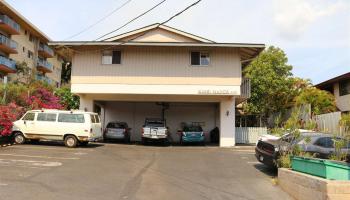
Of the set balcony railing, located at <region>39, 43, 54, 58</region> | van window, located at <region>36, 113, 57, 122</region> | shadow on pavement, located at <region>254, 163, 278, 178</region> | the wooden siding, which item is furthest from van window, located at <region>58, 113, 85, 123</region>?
balcony railing, located at <region>39, 43, 54, 58</region>

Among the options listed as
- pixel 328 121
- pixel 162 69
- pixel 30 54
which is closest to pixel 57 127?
pixel 162 69

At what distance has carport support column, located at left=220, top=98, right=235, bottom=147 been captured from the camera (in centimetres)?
2569

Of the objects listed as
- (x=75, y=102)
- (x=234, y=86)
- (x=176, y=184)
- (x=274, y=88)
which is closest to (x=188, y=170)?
(x=176, y=184)

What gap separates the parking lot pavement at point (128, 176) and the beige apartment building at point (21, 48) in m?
26.3

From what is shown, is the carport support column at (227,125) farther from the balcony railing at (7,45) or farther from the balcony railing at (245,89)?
the balcony railing at (7,45)

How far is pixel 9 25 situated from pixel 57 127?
87.3ft

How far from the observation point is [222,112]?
26.0 m

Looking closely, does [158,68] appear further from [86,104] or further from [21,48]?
[21,48]

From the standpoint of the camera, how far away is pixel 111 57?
25438mm

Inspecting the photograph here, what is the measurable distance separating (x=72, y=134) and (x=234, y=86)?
10.2 metres

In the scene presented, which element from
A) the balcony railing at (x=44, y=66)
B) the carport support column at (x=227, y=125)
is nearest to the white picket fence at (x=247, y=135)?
the carport support column at (x=227, y=125)

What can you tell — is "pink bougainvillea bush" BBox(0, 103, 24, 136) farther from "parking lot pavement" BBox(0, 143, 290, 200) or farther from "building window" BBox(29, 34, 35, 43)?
"building window" BBox(29, 34, 35, 43)

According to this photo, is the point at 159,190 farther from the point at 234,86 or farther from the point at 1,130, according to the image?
the point at 234,86

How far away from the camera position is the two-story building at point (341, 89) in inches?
1250
